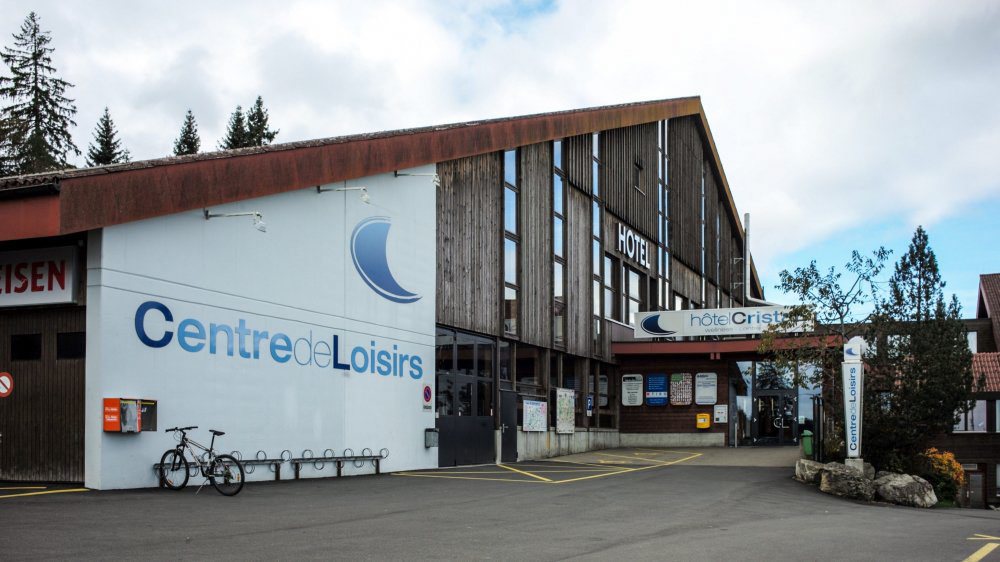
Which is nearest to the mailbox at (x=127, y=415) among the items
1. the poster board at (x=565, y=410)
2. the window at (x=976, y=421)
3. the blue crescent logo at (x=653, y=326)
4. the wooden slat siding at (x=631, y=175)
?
the poster board at (x=565, y=410)

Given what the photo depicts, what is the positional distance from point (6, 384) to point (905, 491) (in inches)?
613

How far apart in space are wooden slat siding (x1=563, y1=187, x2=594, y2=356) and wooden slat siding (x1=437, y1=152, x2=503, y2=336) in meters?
5.06

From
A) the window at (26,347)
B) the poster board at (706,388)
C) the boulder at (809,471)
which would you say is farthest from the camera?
the poster board at (706,388)

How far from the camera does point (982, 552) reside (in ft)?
32.8

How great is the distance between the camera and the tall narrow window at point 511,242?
2580 centimetres

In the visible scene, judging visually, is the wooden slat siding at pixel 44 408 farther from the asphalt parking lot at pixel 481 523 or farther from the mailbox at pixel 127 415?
the asphalt parking lot at pixel 481 523

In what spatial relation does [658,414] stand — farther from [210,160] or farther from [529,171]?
[210,160]

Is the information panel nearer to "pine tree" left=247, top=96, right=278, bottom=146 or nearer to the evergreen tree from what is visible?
the evergreen tree

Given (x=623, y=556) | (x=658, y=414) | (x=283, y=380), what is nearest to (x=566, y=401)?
(x=658, y=414)

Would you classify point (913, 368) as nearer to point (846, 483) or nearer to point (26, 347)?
point (846, 483)

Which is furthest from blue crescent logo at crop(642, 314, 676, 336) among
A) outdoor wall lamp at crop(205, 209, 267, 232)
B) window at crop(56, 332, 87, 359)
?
window at crop(56, 332, 87, 359)

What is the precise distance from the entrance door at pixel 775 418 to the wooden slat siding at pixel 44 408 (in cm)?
2721

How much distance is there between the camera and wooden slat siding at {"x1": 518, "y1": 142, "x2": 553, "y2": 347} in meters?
26.9

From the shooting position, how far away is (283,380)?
17.5 meters
